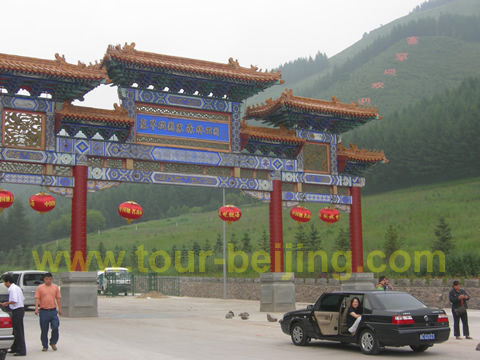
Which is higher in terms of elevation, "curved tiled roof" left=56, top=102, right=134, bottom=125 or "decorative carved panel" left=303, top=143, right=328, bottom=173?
"curved tiled roof" left=56, top=102, right=134, bottom=125

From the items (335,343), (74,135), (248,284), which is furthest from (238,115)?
(248,284)

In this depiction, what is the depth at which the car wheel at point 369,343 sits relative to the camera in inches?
404

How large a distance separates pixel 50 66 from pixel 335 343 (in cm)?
1238

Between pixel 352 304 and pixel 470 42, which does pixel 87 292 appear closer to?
pixel 352 304

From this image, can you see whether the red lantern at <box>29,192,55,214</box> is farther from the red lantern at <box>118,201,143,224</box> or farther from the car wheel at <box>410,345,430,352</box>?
the car wheel at <box>410,345,430,352</box>

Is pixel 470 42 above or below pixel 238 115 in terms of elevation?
above

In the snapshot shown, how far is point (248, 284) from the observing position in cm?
3425

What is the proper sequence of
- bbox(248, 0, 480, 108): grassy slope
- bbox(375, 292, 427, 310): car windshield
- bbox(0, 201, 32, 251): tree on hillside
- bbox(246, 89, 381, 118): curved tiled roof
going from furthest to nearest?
1. bbox(248, 0, 480, 108): grassy slope
2. bbox(0, 201, 32, 251): tree on hillside
3. bbox(246, 89, 381, 118): curved tiled roof
4. bbox(375, 292, 427, 310): car windshield

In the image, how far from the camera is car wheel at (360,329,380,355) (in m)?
10.3

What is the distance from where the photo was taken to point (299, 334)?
472 inches

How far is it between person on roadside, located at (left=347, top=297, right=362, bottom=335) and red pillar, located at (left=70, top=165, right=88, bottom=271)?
32.1ft

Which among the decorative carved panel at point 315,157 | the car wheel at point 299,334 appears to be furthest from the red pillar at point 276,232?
the car wheel at point 299,334

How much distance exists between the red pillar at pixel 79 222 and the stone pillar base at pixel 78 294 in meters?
0.28

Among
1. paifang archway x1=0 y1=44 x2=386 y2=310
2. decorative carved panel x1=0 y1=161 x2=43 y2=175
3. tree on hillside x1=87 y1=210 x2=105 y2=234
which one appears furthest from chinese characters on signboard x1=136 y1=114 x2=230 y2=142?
tree on hillside x1=87 y1=210 x2=105 y2=234
